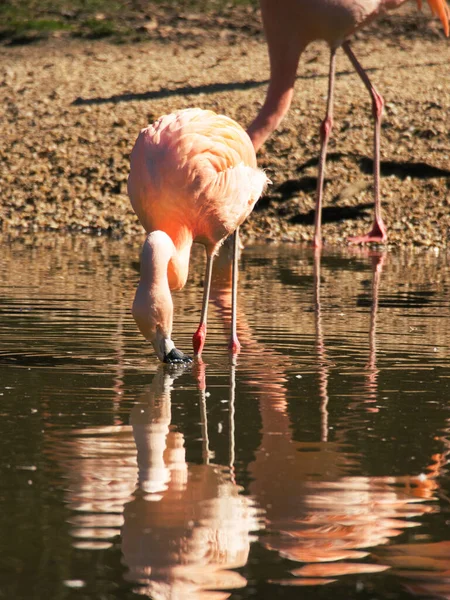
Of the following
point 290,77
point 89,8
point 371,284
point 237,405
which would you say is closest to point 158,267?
point 237,405

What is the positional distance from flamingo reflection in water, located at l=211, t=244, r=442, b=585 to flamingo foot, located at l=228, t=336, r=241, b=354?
4.22 ft

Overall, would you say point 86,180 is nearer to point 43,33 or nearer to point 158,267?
point 43,33

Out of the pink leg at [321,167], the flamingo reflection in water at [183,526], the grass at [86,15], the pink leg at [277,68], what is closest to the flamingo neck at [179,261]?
the flamingo reflection in water at [183,526]

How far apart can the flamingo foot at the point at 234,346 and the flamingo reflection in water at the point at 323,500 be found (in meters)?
1.29

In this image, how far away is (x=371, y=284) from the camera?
841 cm

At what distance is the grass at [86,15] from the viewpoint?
54.6 ft

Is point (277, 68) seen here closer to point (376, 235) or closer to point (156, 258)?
point (376, 235)

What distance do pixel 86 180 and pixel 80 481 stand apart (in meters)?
8.53

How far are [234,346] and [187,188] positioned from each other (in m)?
0.84

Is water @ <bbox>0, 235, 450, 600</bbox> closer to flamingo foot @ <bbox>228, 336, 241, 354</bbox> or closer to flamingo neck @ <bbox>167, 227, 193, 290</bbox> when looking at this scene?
flamingo foot @ <bbox>228, 336, 241, 354</bbox>

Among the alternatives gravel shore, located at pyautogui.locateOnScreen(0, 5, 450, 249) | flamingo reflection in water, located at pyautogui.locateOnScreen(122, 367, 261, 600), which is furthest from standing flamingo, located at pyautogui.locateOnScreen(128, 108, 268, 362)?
gravel shore, located at pyautogui.locateOnScreen(0, 5, 450, 249)

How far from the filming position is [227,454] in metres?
4.04

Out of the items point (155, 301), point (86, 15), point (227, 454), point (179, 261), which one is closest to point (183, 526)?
point (227, 454)

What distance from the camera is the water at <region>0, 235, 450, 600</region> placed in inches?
119
